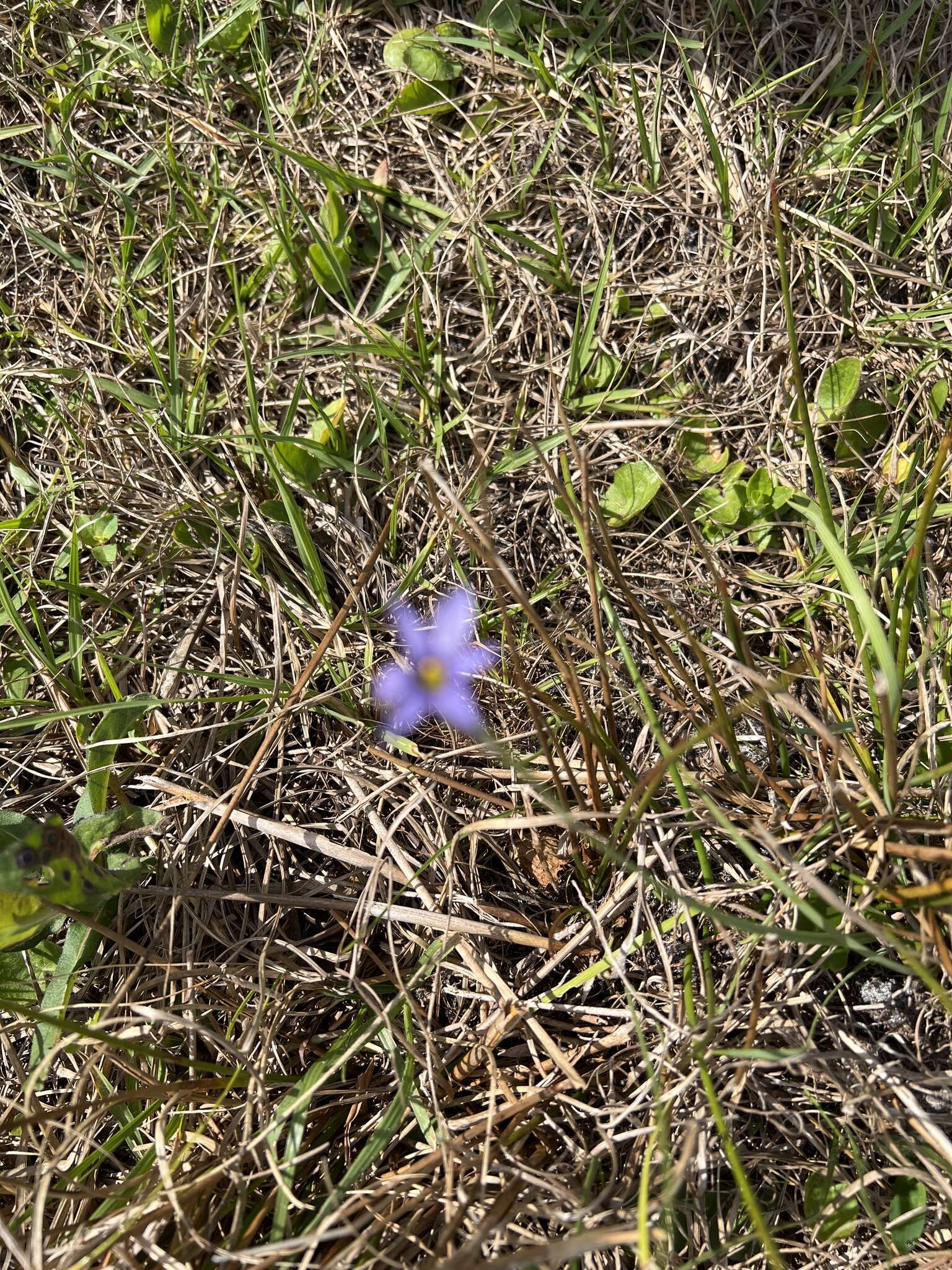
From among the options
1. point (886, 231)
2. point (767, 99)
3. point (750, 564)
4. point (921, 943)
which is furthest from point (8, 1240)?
point (767, 99)

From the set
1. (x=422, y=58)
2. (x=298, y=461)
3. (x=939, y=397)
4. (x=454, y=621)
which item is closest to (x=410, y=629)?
(x=454, y=621)

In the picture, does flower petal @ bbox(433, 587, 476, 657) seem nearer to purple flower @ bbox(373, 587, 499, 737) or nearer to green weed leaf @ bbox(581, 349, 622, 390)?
purple flower @ bbox(373, 587, 499, 737)

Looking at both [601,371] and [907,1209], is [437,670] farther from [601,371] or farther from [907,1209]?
[907,1209]

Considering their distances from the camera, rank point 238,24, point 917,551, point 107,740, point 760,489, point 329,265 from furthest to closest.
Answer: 1. point 238,24
2. point 329,265
3. point 760,489
4. point 107,740
5. point 917,551

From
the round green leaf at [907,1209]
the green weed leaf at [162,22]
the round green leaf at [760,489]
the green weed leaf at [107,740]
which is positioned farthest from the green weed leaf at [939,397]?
the green weed leaf at [162,22]

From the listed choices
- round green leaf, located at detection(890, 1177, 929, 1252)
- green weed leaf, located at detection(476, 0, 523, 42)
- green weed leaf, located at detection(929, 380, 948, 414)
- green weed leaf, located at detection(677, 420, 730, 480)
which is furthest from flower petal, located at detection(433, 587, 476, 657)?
green weed leaf, located at detection(476, 0, 523, 42)

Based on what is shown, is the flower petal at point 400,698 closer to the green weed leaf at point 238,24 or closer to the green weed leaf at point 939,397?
the green weed leaf at point 939,397

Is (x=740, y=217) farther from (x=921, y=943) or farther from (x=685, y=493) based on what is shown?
(x=921, y=943)
